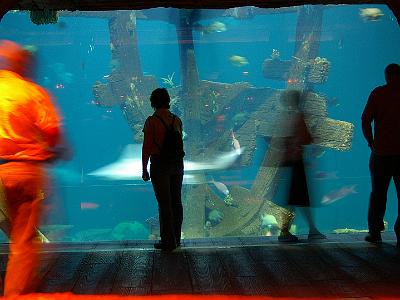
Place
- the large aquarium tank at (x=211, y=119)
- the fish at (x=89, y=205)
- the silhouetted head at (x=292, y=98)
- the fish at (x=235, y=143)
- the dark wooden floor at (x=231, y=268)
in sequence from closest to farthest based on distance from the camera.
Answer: the dark wooden floor at (x=231, y=268)
the silhouetted head at (x=292, y=98)
the large aquarium tank at (x=211, y=119)
the fish at (x=235, y=143)
the fish at (x=89, y=205)

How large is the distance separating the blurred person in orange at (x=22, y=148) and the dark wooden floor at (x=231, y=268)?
66cm

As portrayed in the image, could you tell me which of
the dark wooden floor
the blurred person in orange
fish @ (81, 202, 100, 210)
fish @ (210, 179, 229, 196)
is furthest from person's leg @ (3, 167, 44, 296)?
fish @ (81, 202, 100, 210)

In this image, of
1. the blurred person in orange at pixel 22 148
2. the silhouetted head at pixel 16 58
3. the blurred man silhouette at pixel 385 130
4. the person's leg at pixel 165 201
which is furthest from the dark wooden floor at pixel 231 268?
the silhouetted head at pixel 16 58

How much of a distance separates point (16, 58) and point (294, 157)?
12.0 ft

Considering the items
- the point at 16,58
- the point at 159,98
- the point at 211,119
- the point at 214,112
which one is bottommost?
the point at 211,119

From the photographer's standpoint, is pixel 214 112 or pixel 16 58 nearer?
pixel 16 58

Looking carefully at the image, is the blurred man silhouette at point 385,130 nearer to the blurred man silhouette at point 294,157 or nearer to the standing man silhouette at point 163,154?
Result: the blurred man silhouette at point 294,157

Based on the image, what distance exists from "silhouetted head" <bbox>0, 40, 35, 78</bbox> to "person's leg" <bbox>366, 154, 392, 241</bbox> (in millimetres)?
3982

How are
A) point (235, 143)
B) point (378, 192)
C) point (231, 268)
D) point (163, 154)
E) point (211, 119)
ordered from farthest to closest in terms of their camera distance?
point (235, 143) → point (211, 119) → point (378, 192) → point (163, 154) → point (231, 268)

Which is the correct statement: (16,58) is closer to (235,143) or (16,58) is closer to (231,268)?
(231,268)

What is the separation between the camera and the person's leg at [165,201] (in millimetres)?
5414

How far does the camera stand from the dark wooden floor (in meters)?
3.94

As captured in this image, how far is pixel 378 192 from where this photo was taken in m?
5.54

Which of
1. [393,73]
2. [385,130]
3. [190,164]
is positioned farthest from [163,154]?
A: [190,164]
